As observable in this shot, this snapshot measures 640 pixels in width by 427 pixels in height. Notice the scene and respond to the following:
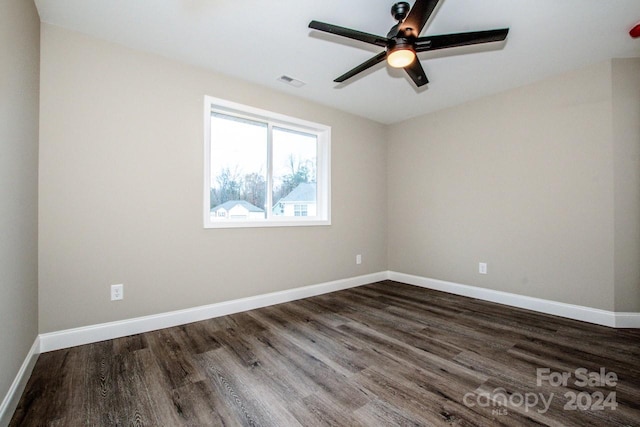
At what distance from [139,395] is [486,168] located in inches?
151

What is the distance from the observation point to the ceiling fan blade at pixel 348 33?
170cm

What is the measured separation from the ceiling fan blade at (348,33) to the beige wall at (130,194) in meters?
1.49

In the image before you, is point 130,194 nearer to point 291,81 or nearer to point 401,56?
point 291,81

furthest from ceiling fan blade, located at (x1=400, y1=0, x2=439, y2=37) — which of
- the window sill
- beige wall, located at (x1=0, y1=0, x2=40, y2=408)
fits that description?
the window sill

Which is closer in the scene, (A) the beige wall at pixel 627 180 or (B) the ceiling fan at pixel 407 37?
(B) the ceiling fan at pixel 407 37

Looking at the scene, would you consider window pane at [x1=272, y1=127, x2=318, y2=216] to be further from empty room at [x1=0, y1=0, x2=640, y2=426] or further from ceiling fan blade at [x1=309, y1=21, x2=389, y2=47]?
ceiling fan blade at [x1=309, y1=21, x2=389, y2=47]

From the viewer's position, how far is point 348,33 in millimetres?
1765

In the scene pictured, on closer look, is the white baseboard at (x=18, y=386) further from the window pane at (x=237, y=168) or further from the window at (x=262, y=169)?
the window pane at (x=237, y=168)

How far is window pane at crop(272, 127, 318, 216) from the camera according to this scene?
11.1 feet

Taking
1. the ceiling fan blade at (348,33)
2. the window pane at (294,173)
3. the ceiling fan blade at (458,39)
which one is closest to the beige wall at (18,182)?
the ceiling fan blade at (348,33)

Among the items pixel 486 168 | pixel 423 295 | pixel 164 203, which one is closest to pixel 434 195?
pixel 486 168

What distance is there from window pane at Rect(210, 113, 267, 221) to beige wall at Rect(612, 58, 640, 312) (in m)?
3.45

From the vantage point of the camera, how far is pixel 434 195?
3.85 meters

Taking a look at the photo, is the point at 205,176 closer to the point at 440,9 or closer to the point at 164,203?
the point at 164,203
